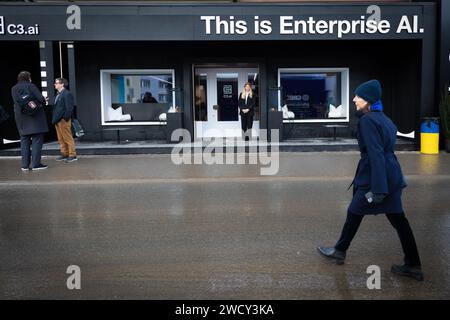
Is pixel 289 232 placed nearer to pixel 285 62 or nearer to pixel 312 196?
pixel 312 196

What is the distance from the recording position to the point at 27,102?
1019 cm

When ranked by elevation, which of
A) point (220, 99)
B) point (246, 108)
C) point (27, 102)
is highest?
point (220, 99)

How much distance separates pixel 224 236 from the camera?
5.74m

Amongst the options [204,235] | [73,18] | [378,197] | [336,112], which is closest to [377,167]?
[378,197]

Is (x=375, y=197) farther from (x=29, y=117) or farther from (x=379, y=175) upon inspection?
(x=29, y=117)

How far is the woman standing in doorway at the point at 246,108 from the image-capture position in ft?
47.6

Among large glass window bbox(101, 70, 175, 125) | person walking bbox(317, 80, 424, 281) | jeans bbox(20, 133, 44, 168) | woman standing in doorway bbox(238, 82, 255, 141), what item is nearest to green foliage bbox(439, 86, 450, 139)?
woman standing in doorway bbox(238, 82, 255, 141)

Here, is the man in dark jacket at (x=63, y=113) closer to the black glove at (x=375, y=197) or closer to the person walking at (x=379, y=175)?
the person walking at (x=379, y=175)

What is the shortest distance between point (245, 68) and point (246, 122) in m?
2.17

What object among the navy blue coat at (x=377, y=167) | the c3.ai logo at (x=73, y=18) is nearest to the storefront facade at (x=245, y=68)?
the c3.ai logo at (x=73, y=18)

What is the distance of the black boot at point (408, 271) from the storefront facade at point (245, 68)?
9.76 m

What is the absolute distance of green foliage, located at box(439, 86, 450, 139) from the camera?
1245cm
